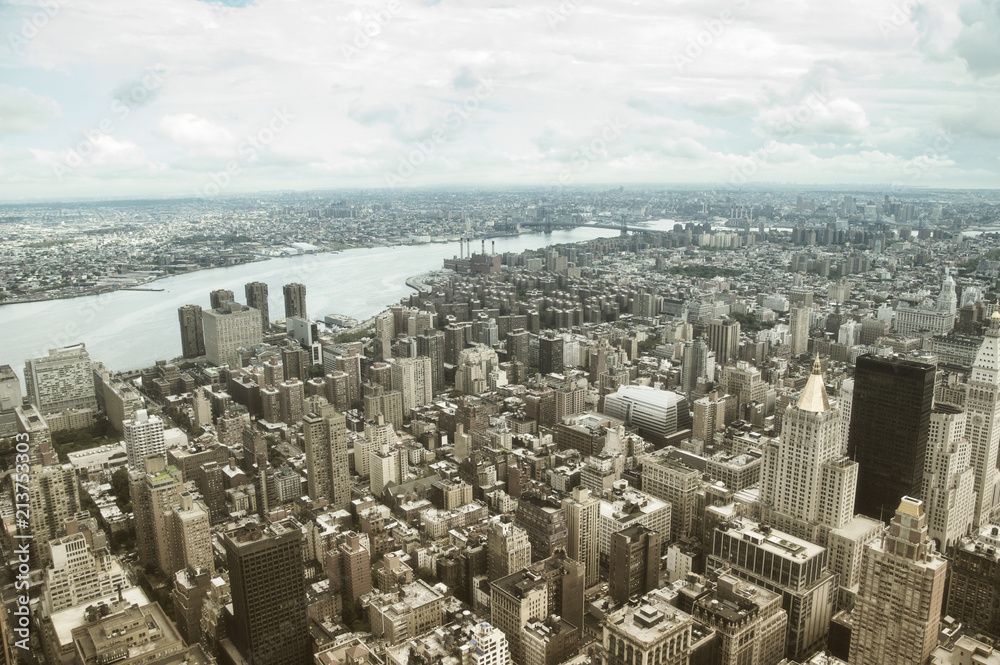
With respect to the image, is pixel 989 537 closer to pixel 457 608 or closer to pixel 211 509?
pixel 457 608

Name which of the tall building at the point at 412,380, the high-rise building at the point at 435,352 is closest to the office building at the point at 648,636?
the tall building at the point at 412,380

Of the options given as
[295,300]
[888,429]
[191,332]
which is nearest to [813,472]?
[888,429]

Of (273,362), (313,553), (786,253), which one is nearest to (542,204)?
(786,253)

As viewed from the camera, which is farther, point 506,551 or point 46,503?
point 46,503

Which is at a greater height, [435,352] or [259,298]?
[259,298]

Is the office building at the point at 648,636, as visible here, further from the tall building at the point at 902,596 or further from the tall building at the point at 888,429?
the tall building at the point at 888,429

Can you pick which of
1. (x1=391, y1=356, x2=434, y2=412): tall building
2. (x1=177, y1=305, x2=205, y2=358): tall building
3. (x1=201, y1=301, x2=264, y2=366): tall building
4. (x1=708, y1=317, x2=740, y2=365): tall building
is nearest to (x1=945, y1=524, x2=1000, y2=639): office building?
(x1=391, y1=356, x2=434, y2=412): tall building

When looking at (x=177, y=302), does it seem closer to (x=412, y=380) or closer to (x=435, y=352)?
(x=435, y=352)
